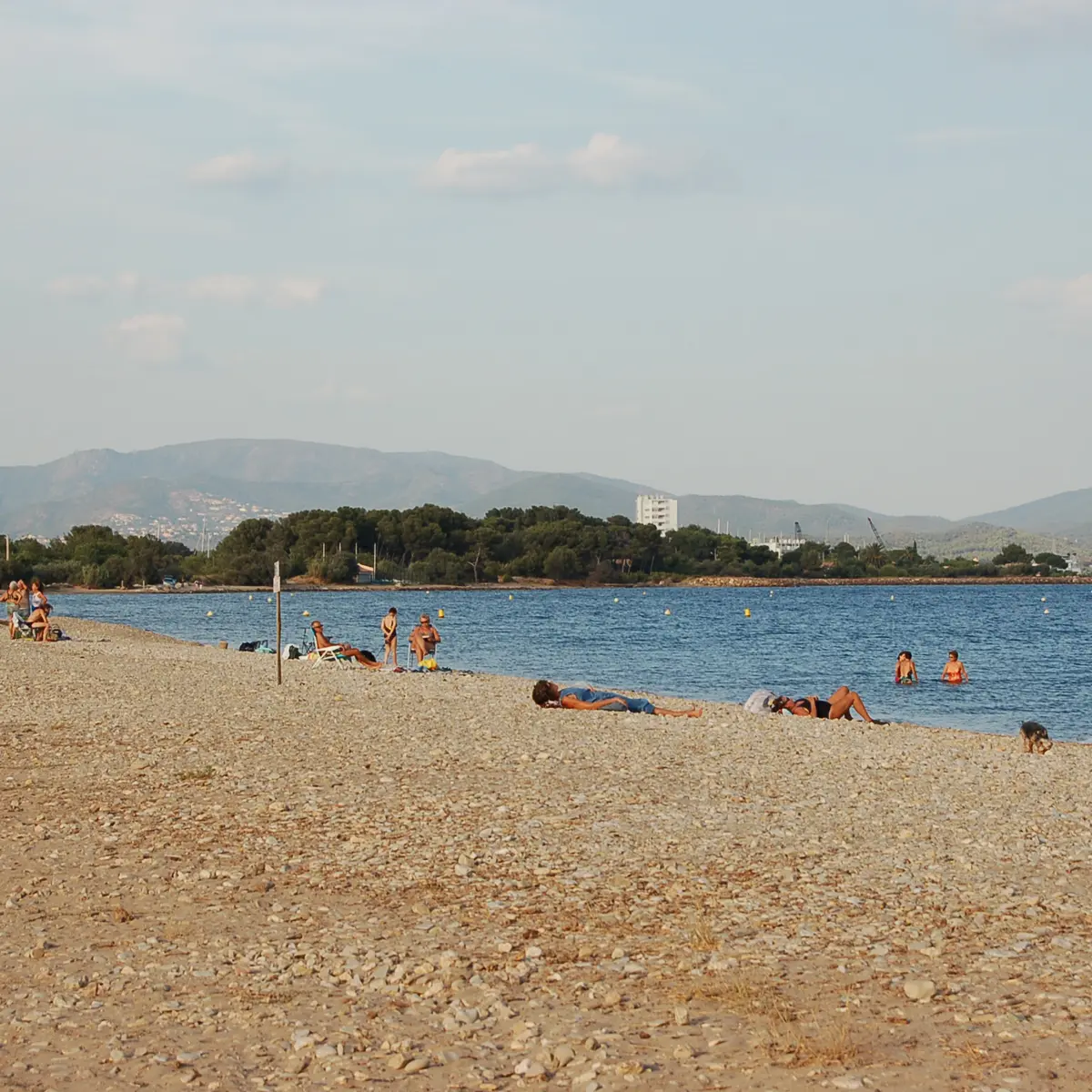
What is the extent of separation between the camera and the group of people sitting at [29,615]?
3725 centimetres

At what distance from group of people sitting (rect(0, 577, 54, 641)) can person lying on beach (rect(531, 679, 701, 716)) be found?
20.9 metres

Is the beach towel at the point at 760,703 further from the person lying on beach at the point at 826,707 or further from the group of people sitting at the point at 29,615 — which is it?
the group of people sitting at the point at 29,615

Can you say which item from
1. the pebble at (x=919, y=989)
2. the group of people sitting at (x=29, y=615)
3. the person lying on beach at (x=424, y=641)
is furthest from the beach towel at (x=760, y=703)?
the group of people sitting at (x=29, y=615)

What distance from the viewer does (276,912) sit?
7828 millimetres

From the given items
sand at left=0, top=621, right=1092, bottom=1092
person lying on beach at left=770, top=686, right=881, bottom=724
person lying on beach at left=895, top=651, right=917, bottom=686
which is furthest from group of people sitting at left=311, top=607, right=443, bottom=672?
sand at left=0, top=621, right=1092, bottom=1092

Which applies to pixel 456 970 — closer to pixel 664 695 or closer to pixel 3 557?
pixel 664 695

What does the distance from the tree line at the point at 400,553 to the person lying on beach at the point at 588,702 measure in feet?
446

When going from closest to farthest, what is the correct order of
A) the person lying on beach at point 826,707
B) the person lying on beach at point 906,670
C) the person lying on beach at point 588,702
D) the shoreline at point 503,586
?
the person lying on beach at point 588,702 → the person lying on beach at point 826,707 → the person lying on beach at point 906,670 → the shoreline at point 503,586

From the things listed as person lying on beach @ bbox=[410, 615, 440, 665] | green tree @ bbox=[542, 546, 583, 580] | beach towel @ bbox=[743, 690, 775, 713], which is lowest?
beach towel @ bbox=[743, 690, 775, 713]

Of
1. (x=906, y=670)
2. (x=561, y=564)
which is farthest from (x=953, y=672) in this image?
(x=561, y=564)

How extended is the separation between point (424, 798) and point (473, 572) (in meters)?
155

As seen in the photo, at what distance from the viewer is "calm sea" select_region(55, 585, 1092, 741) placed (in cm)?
3241

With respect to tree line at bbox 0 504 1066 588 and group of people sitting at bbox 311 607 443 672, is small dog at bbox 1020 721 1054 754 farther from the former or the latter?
tree line at bbox 0 504 1066 588

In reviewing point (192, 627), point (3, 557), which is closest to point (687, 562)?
point (3, 557)
